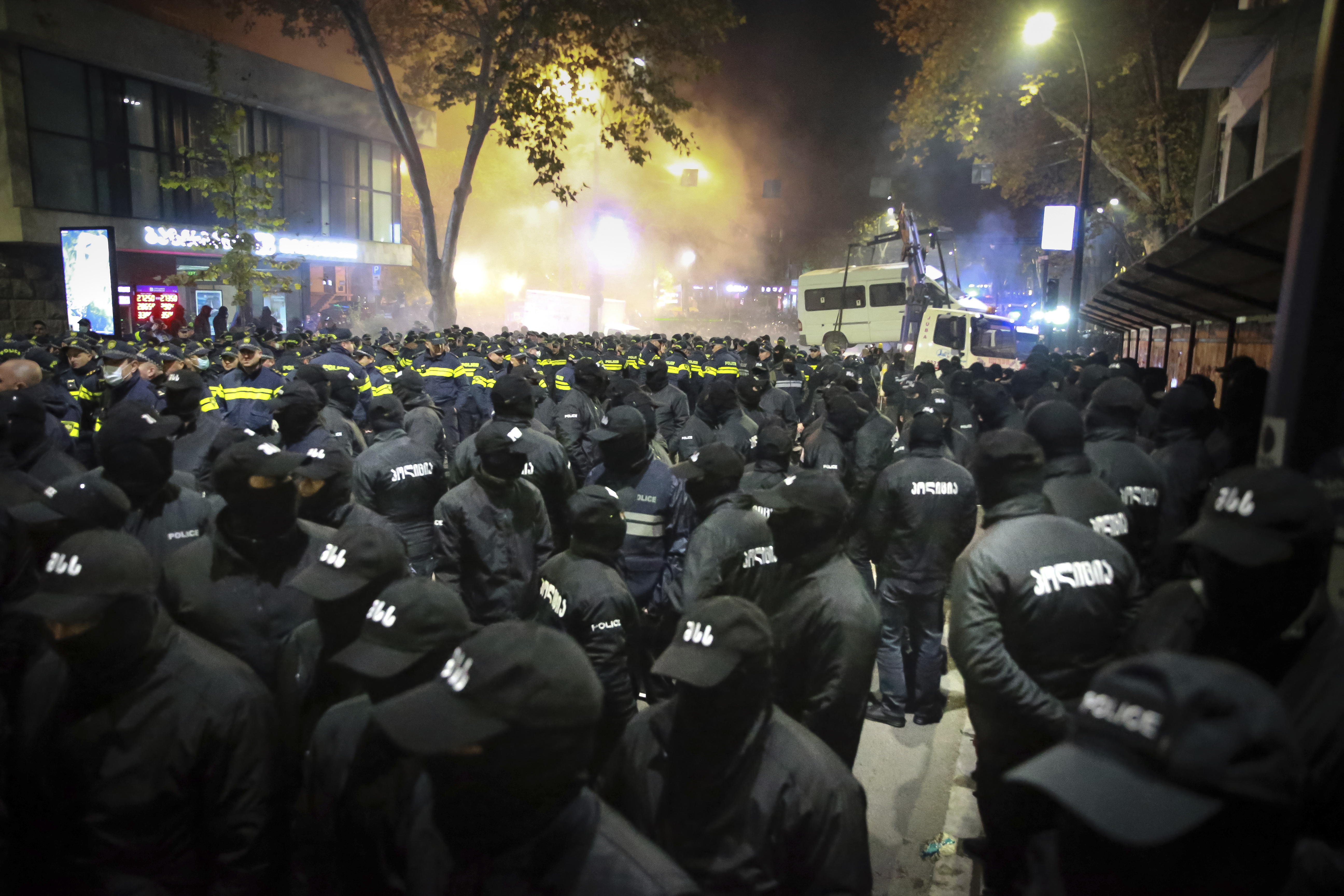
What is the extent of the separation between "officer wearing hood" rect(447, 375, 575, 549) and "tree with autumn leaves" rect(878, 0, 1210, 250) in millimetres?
19896

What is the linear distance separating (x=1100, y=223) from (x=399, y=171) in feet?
107

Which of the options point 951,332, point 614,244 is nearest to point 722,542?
point 951,332

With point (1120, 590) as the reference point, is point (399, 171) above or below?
above

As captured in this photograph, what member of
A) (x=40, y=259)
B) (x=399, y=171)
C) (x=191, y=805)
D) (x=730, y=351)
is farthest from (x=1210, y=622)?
(x=399, y=171)

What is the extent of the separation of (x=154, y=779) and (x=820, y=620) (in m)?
2.38

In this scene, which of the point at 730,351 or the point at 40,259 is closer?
the point at 730,351

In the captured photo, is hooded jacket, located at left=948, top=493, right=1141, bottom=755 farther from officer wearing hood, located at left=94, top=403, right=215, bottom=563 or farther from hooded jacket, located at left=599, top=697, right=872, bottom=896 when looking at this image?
officer wearing hood, located at left=94, top=403, right=215, bottom=563

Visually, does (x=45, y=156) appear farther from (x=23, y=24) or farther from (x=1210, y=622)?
(x=1210, y=622)

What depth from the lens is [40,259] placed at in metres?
24.1

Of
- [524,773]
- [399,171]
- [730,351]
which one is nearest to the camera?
[524,773]

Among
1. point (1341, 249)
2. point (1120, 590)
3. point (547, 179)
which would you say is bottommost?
point (1120, 590)

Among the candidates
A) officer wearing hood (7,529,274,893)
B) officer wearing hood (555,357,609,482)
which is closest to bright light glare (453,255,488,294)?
officer wearing hood (555,357,609,482)

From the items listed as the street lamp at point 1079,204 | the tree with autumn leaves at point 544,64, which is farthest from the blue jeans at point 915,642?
the tree with autumn leaves at point 544,64

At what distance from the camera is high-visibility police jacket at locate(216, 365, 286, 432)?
29.4 feet
